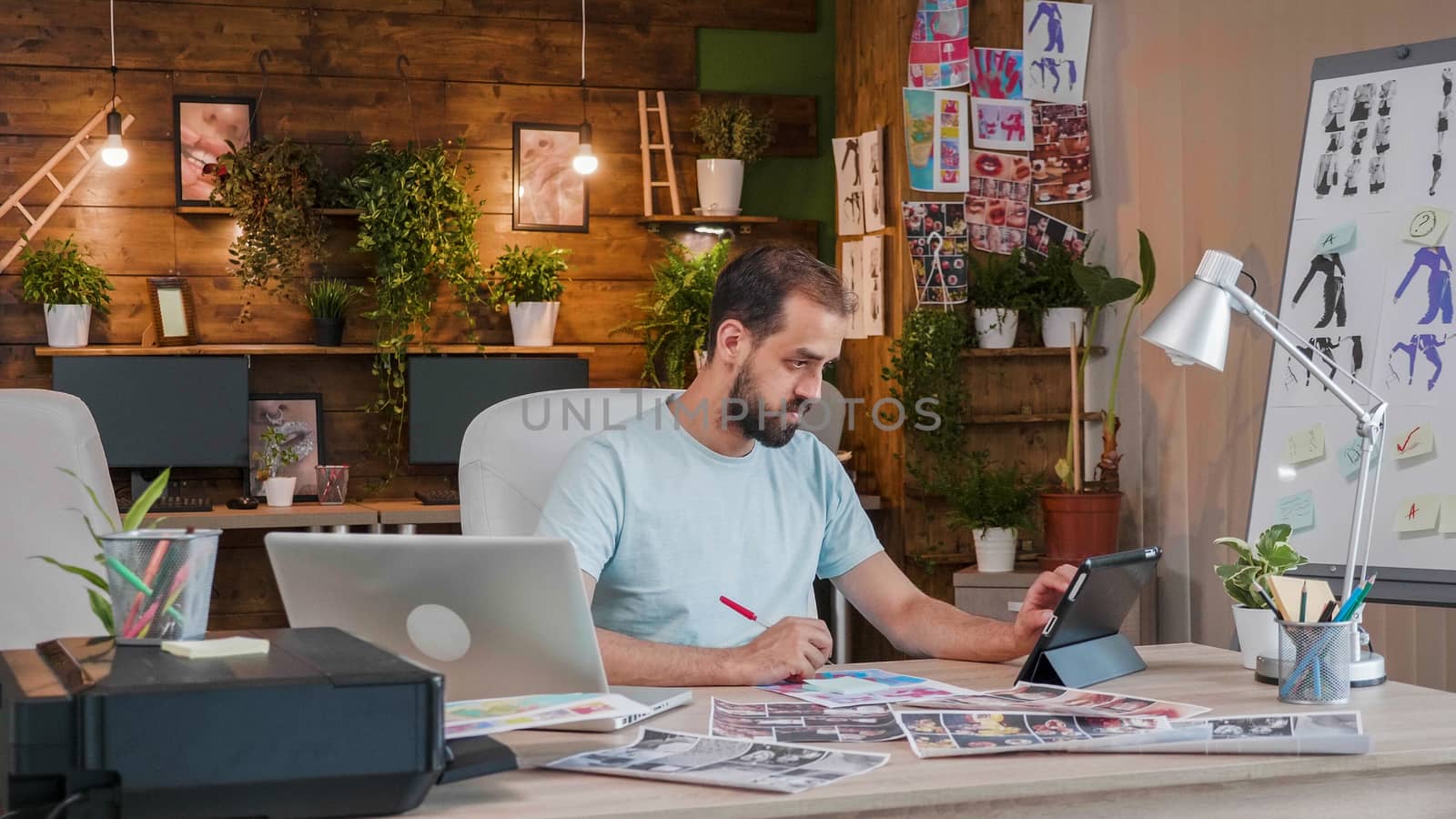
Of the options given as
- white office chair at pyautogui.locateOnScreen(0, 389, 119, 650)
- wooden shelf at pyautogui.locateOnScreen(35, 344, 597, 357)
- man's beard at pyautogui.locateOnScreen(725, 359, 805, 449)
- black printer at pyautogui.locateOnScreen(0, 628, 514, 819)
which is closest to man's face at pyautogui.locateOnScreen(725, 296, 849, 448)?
man's beard at pyautogui.locateOnScreen(725, 359, 805, 449)

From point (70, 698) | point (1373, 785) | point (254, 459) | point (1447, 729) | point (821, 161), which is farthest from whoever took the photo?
point (821, 161)

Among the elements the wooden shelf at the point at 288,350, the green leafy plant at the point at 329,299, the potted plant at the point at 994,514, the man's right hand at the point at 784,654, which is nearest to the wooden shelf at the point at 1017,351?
the potted plant at the point at 994,514

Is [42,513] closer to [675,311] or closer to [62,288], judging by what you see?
[62,288]

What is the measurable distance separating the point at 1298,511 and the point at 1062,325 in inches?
62.9

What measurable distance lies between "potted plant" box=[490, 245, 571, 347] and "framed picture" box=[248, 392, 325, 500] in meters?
0.66

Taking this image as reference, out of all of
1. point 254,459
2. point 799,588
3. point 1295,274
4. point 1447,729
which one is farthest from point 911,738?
point 254,459

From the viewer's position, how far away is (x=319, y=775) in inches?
41.5

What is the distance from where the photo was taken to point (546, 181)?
463 cm

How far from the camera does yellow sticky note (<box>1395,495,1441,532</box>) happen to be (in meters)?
2.53

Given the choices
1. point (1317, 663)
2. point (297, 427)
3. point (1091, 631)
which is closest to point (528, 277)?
point (297, 427)

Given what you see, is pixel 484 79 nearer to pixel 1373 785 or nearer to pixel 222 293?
pixel 222 293

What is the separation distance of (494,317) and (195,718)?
3.66 meters

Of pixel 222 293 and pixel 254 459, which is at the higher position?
pixel 222 293

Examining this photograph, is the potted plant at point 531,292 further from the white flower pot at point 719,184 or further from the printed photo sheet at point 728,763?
the printed photo sheet at point 728,763
